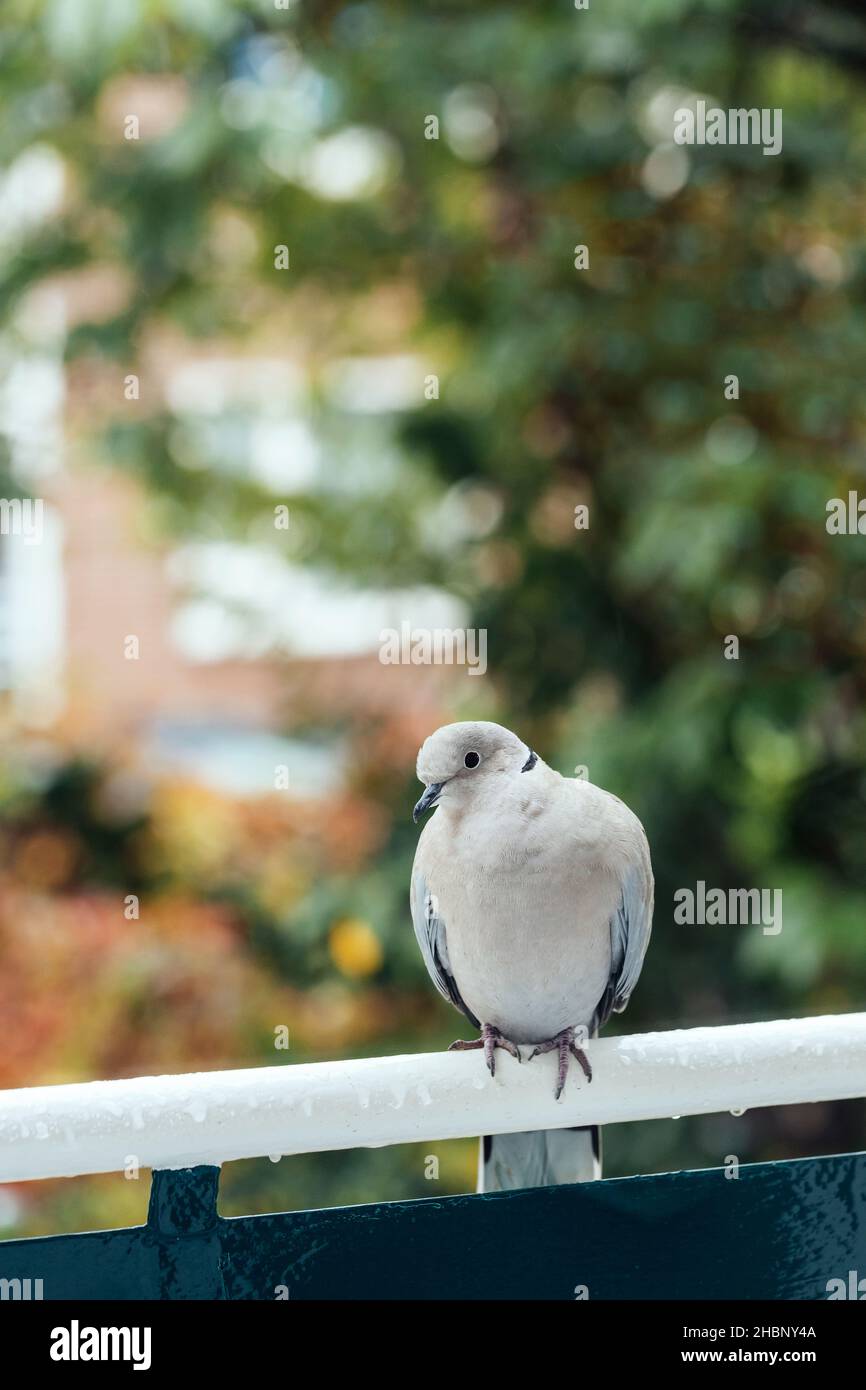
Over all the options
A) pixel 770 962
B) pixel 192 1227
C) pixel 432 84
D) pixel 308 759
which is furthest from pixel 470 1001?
pixel 308 759

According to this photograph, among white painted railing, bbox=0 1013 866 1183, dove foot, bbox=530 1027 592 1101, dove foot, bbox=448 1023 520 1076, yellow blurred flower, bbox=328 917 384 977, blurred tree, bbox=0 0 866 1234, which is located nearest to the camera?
white painted railing, bbox=0 1013 866 1183

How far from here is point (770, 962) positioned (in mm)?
2867

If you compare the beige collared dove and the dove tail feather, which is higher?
the beige collared dove

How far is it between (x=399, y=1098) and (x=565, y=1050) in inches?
10.1

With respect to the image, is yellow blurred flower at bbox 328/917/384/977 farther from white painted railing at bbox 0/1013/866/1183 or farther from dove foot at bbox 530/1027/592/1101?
white painted railing at bbox 0/1013/866/1183

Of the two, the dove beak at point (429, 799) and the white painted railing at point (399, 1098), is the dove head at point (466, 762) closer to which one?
the dove beak at point (429, 799)

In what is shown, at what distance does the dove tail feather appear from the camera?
137 cm

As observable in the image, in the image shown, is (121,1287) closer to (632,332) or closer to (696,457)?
(696,457)

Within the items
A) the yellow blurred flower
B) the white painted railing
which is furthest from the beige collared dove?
the yellow blurred flower

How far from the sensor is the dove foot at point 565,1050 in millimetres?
1214

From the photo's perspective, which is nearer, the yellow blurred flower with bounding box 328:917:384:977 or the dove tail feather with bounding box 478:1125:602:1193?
the dove tail feather with bounding box 478:1125:602:1193

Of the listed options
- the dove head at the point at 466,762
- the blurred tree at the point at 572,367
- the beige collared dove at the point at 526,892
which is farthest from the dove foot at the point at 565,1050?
the blurred tree at the point at 572,367

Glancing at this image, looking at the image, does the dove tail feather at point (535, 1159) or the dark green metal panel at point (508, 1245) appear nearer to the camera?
the dark green metal panel at point (508, 1245)
